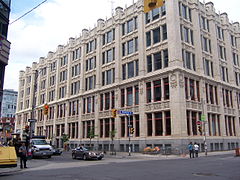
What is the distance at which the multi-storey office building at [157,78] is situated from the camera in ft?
114

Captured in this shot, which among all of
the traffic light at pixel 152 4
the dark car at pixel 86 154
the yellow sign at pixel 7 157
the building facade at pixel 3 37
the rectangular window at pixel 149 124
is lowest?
the dark car at pixel 86 154

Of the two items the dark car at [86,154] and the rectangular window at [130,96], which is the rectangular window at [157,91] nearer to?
the rectangular window at [130,96]

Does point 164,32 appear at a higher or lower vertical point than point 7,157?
higher

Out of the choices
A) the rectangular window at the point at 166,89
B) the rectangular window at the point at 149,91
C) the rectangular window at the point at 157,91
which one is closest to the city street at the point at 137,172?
the rectangular window at the point at 166,89

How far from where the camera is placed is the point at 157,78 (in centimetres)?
3644

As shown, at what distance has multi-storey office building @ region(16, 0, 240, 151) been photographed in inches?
1371

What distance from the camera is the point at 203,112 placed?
1438 inches

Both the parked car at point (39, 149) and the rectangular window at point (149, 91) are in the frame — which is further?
the rectangular window at point (149, 91)

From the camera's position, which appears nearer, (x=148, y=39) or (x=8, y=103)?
(x=148, y=39)

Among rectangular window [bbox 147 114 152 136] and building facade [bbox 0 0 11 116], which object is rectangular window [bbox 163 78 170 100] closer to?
rectangular window [bbox 147 114 152 136]

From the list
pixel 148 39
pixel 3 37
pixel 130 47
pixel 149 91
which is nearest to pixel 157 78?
pixel 149 91

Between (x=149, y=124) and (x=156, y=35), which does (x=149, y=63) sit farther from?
(x=149, y=124)

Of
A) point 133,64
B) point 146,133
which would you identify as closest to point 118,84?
point 133,64

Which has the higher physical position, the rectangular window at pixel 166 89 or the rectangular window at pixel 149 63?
the rectangular window at pixel 149 63
